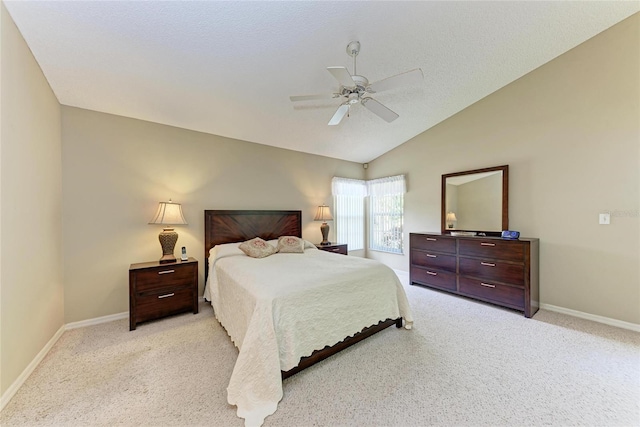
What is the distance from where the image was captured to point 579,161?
285cm

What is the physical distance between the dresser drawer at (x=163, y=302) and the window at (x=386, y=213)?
3.76 m

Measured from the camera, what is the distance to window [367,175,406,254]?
16.0ft

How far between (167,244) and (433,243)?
3.79 meters

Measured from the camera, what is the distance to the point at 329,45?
224 cm

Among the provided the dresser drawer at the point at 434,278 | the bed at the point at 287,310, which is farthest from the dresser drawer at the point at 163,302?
the dresser drawer at the point at 434,278

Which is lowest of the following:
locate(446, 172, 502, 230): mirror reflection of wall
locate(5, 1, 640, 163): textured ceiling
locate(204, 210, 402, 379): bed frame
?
locate(204, 210, 402, 379): bed frame

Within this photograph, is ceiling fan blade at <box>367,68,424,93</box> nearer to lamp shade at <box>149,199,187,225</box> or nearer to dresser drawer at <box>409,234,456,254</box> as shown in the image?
dresser drawer at <box>409,234,456,254</box>

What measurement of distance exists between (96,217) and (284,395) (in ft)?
9.56

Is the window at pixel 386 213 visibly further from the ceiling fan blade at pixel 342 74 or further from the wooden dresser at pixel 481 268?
the ceiling fan blade at pixel 342 74

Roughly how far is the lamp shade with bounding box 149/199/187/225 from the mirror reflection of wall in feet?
13.5

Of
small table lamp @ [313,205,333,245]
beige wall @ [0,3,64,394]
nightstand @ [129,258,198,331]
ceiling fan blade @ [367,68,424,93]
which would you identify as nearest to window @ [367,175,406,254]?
small table lamp @ [313,205,333,245]

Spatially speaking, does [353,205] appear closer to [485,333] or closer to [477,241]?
[477,241]

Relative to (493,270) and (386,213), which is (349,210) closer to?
(386,213)

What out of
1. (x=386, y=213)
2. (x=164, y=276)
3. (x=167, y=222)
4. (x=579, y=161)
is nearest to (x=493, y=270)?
(x=579, y=161)
